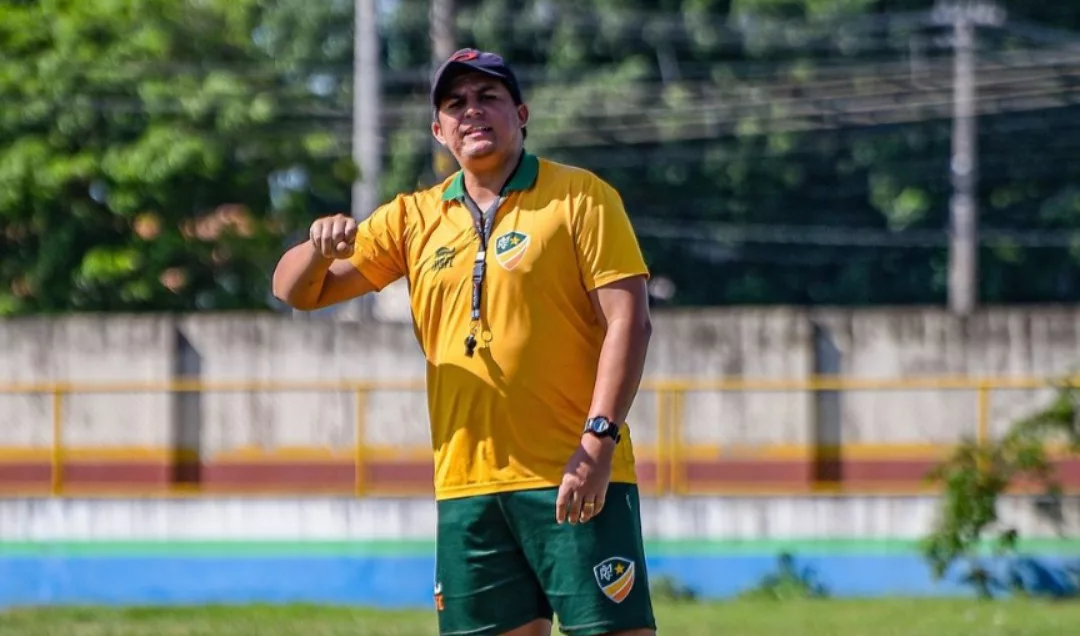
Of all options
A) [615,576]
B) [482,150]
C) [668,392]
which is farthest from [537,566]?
[668,392]

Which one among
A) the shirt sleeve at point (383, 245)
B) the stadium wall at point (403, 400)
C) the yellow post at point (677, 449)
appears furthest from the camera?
the stadium wall at point (403, 400)

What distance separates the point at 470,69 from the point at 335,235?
1.79ft

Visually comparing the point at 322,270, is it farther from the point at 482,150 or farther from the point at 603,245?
the point at 603,245

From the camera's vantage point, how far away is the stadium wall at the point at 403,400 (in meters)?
18.0

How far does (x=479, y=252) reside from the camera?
5.29 metres

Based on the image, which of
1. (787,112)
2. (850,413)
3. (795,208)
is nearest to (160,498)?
(850,413)

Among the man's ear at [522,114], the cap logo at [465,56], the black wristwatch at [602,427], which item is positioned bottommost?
the black wristwatch at [602,427]

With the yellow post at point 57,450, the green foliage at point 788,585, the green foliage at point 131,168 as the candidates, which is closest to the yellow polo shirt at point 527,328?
the green foliage at point 788,585

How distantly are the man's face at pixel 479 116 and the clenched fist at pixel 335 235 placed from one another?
0.36 m

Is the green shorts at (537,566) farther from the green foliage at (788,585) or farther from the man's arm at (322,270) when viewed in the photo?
the green foliage at (788,585)

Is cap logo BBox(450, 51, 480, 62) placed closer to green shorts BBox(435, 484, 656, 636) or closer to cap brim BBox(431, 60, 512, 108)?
cap brim BBox(431, 60, 512, 108)

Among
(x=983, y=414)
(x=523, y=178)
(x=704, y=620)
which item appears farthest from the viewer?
(x=983, y=414)

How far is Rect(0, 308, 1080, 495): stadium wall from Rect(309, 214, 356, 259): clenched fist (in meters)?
11.7

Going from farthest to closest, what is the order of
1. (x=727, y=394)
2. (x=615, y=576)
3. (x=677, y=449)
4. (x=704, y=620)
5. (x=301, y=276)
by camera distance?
(x=727, y=394)
(x=677, y=449)
(x=704, y=620)
(x=301, y=276)
(x=615, y=576)
